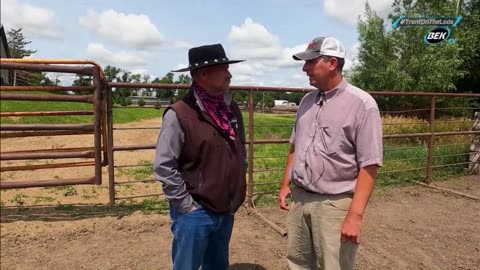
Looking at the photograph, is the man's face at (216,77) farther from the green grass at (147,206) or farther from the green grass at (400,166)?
the green grass at (400,166)

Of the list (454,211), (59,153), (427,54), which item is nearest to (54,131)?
(59,153)

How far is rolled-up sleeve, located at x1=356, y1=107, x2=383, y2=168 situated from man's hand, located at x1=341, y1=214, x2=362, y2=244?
10.8 inches

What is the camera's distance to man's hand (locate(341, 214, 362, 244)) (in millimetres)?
2104

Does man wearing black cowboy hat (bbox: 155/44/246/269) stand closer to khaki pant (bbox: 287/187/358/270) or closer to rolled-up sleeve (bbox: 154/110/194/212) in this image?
rolled-up sleeve (bbox: 154/110/194/212)

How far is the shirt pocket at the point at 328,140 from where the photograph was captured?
7.13 ft

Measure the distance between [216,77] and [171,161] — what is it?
0.49 meters

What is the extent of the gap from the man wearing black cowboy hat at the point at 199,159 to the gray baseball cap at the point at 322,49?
445 mm

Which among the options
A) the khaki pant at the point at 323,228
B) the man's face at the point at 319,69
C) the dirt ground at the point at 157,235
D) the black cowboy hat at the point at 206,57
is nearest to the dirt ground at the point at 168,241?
the dirt ground at the point at 157,235

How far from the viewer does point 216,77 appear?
211cm

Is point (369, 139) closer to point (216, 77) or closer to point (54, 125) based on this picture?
point (216, 77)

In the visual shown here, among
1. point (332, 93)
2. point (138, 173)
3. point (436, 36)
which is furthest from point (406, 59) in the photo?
point (332, 93)

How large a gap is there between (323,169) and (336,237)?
0.38 metres

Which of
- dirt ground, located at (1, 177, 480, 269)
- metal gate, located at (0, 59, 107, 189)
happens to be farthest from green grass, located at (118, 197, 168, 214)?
metal gate, located at (0, 59, 107, 189)

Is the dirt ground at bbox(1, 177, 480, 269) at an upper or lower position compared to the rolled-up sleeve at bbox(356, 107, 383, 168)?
lower
